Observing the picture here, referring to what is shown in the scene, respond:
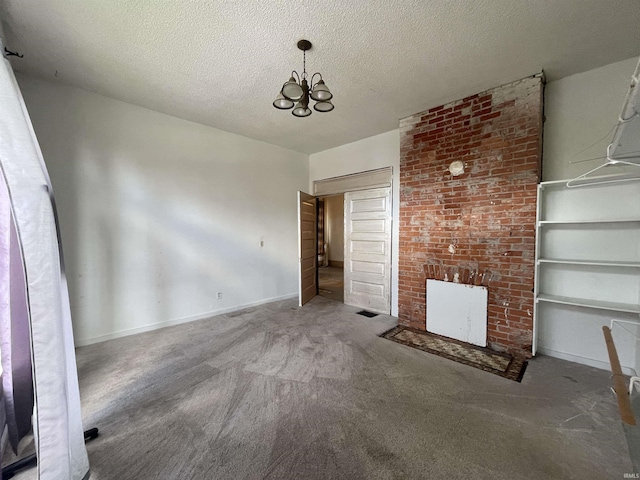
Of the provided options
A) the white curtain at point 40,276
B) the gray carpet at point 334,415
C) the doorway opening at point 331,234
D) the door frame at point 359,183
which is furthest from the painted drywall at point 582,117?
the doorway opening at point 331,234

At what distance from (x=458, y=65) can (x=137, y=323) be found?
5007 millimetres

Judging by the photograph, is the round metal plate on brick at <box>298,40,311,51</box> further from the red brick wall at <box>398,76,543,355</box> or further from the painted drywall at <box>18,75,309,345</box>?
the painted drywall at <box>18,75,309,345</box>

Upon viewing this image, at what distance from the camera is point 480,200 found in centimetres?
313

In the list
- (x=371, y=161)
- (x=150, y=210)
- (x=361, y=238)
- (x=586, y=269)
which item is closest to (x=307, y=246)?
(x=361, y=238)

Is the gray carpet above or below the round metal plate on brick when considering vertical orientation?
below

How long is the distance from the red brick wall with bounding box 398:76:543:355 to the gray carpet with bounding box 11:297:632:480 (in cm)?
78

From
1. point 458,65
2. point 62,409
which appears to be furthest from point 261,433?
point 458,65

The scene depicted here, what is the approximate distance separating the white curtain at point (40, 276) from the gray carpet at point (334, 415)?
1.93ft

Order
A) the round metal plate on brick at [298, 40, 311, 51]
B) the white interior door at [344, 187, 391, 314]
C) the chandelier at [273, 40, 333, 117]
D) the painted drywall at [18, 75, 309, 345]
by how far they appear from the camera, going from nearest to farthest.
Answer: the chandelier at [273, 40, 333, 117], the round metal plate on brick at [298, 40, 311, 51], the painted drywall at [18, 75, 309, 345], the white interior door at [344, 187, 391, 314]

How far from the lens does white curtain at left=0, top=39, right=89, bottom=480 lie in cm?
110

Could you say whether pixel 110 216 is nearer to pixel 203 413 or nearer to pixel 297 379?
pixel 203 413

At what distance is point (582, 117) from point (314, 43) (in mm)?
2931

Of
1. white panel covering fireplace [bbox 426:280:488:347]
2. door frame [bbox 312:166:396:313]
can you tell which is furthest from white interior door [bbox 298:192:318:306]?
white panel covering fireplace [bbox 426:280:488:347]

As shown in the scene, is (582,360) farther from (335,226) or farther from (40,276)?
(335,226)
